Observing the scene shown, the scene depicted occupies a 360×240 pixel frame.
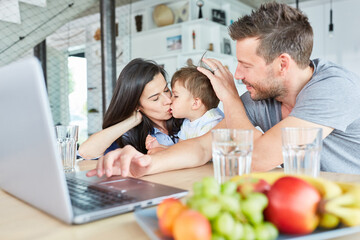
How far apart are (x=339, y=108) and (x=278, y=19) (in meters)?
0.46

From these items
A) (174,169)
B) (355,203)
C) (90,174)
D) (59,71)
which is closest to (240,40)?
(174,169)

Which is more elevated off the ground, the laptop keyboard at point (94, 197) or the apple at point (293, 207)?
the apple at point (293, 207)

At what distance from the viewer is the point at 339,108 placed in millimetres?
1220

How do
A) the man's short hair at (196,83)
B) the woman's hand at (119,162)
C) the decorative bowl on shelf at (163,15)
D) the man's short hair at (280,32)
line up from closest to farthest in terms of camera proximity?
the woman's hand at (119,162) → the man's short hair at (280,32) → the man's short hair at (196,83) → the decorative bowl on shelf at (163,15)

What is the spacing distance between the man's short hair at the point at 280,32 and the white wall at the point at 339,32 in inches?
147

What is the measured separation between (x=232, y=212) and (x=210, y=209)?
3cm

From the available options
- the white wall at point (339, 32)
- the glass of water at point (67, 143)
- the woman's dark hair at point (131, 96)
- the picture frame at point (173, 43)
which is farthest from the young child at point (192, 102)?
the white wall at point (339, 32)

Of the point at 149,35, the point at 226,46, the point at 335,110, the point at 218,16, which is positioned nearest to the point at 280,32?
the point at 335,110

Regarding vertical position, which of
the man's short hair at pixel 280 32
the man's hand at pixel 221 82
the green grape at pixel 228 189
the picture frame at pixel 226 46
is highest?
the picture frame at pixel 226 46

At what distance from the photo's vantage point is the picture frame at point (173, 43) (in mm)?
4707

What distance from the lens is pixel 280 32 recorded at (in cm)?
143

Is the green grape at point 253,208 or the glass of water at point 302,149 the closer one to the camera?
the green grape at point 253,208

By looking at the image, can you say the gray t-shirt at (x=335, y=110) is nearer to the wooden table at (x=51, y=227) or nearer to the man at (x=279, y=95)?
the man at (x=279, y=95)

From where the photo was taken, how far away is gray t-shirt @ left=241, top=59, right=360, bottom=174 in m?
1.21
